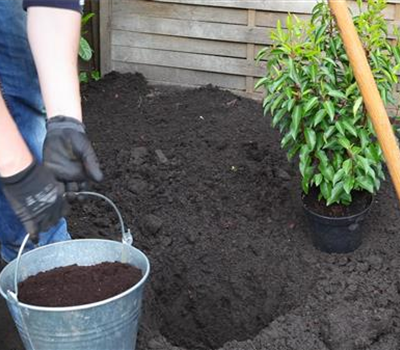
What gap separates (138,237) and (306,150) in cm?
89

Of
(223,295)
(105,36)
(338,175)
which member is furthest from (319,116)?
(105,36)

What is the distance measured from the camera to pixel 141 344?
315cm

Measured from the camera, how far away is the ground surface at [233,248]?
3.29 meters

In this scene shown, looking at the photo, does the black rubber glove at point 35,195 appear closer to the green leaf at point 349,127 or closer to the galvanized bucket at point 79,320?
the galvanized bucket at point 79,320

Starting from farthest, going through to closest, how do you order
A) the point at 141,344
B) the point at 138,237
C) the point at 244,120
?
the point at 244,120 < the point at 138,237 < the point at 141,344

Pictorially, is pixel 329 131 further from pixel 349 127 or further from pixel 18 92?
pixel 18 92

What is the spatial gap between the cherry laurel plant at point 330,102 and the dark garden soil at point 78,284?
1.12m

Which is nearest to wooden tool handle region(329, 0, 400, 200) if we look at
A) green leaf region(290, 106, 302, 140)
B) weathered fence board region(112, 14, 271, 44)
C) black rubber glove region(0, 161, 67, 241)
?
green leaf region(290, 106, 302, 140)

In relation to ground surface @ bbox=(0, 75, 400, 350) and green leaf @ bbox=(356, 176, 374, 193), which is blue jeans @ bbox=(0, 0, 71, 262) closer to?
ground surface @ bbox=(0, 75, 400, 350)

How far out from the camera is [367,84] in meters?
2.77

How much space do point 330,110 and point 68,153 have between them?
1.40 m

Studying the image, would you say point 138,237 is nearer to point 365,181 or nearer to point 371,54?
point 365,181

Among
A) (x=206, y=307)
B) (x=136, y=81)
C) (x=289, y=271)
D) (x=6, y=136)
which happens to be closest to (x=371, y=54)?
(x=289, y=271)

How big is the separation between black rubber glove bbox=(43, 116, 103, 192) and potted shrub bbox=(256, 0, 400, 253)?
1310mm
